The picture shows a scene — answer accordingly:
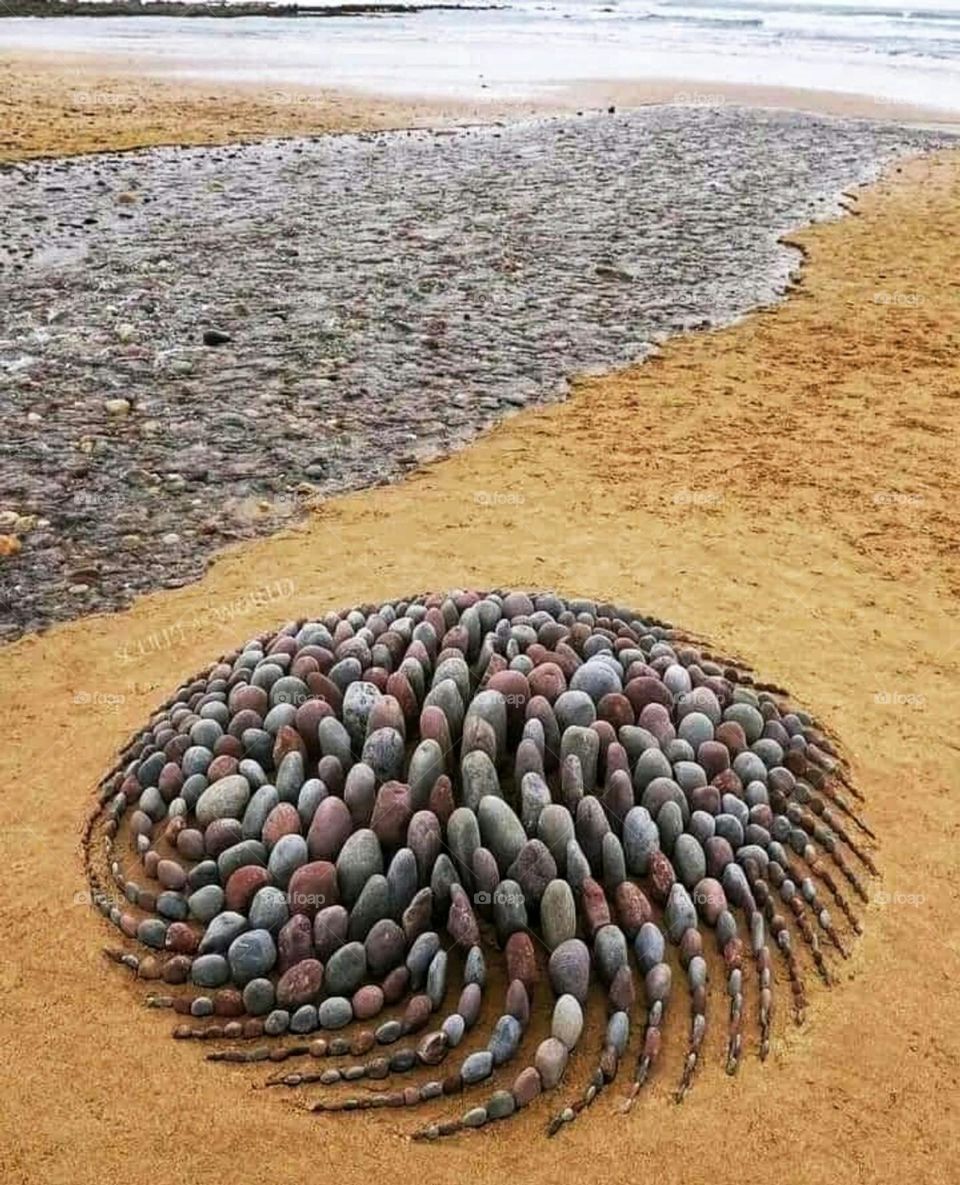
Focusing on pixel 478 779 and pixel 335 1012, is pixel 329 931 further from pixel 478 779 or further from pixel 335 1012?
pixel 478 779

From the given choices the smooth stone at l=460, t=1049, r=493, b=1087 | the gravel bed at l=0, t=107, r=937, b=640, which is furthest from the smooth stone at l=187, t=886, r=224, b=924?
the gravel bed at l=0, t=107, r=937, b=640

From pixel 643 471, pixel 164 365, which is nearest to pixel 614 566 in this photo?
pixel 643 471

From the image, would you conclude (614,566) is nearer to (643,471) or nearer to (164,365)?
(643,471)

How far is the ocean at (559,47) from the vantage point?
25.6 meters

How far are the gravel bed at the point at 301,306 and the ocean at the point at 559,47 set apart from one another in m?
9.36

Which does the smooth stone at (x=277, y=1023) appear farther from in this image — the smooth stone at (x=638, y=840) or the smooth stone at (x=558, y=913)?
the smooth stone at (x=638, y=840)

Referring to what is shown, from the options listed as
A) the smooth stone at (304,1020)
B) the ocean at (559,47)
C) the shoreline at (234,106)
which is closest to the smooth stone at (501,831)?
the smooth stone at (304,1020)

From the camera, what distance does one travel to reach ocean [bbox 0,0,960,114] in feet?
84.0

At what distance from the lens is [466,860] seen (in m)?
3.08

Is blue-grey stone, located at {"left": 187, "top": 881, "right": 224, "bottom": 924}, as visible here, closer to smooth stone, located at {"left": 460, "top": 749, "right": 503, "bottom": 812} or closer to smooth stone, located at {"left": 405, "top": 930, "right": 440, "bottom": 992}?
smooth stone, located at {"left": 405, "top": 930, "right": 440, "bottom": 992}

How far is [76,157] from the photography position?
15047mm

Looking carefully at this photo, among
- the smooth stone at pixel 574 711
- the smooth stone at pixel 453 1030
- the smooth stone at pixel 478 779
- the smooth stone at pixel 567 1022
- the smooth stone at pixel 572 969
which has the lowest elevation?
the smooth stone at pixel 453 1030

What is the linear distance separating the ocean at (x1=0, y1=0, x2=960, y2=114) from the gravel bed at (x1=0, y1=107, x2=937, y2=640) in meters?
9.36

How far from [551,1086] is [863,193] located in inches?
564
